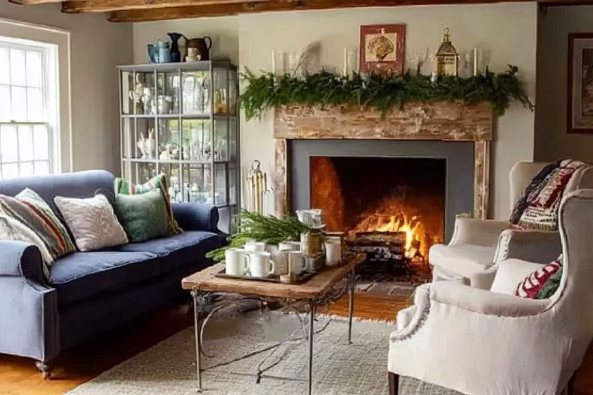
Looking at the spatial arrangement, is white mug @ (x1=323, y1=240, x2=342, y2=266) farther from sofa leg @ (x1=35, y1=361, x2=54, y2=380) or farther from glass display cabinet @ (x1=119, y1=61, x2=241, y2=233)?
glass display cabinet @ (x1=119, y1=61, x2=241, y2=233)

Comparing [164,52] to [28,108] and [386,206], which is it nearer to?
[28,108]

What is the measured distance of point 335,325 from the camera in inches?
174

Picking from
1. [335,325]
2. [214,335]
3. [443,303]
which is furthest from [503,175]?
[443,303]

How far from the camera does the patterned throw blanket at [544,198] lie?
4.08m

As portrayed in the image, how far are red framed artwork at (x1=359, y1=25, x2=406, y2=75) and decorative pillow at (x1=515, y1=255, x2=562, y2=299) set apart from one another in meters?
2.84

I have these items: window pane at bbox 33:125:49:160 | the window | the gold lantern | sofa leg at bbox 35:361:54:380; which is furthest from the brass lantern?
sofa leg at bbox 35:361:54:380

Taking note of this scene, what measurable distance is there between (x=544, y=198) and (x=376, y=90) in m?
1.58

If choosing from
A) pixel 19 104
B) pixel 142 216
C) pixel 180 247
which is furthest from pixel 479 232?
pixel 19 104

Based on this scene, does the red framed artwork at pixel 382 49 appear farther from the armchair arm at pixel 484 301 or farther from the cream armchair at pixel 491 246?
the armchair arm at pixel 484 301

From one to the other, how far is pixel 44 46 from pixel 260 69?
64.9 inches

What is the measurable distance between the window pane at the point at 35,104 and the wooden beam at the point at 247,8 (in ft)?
3.29

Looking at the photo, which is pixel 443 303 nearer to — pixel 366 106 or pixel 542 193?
pixel 542 193

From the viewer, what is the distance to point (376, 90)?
206 inches

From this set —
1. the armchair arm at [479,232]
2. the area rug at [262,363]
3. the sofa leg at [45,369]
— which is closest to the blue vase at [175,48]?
the area rug at [262,363]
